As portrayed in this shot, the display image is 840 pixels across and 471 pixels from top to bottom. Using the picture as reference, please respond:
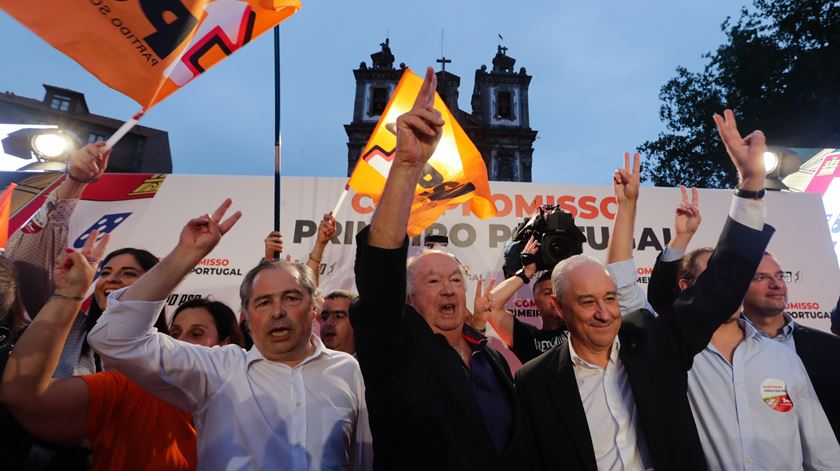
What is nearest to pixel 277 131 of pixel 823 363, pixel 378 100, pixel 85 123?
pixel 823 363

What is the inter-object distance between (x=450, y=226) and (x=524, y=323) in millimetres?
1458

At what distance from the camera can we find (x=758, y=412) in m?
2.08

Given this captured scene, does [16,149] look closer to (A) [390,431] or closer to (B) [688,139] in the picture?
(A) [390,431]

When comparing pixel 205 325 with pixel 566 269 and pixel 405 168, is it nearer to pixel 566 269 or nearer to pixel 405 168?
pixel 405 168

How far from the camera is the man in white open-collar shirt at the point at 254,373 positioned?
1667mm

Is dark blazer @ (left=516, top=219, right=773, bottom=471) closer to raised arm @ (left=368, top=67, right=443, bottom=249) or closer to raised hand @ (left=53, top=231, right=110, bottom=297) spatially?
raised arm @ (left=368, top=67, right=443, bottom=249)

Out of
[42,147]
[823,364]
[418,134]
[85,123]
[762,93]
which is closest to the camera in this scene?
[418,134]

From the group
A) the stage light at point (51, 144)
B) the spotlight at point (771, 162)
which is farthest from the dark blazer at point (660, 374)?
the stage light at point (51, 144)

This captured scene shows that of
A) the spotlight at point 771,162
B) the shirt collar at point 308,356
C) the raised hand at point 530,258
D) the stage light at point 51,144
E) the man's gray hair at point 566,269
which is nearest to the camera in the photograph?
the shirt collar at point 308,356

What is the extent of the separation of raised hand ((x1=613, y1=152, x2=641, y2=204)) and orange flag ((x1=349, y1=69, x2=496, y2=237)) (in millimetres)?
1730

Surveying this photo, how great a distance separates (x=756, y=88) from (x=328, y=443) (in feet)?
79.8

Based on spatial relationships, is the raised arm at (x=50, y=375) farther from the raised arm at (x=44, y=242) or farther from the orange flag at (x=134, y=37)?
the orange flag at (x=134, y=37)

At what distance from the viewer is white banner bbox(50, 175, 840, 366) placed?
14.9 feet

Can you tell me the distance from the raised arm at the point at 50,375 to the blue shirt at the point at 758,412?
2490 mm
